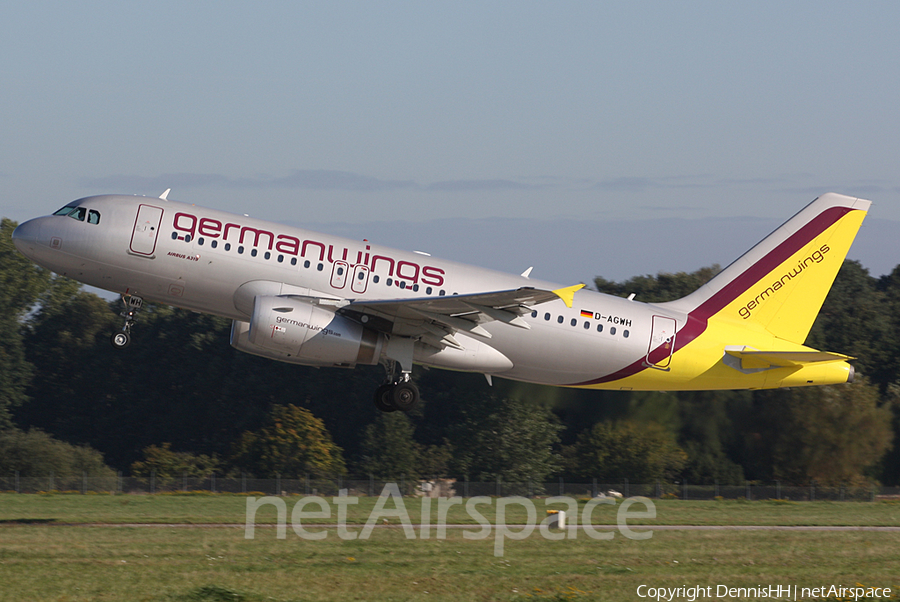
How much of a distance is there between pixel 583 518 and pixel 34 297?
67.6 metres

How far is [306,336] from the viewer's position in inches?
1109

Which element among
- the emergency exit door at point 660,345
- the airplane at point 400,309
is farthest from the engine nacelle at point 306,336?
the emergency exit door at point 660,345

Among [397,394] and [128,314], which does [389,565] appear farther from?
[128,314]

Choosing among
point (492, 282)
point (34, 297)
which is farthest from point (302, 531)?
point (34, 297)

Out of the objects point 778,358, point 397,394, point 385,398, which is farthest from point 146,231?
point 778,358

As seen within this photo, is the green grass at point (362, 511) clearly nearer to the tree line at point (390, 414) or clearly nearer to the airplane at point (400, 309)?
the tree line at point (390, 414)

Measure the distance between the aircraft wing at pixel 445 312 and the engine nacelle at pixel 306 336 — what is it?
17.9 inches

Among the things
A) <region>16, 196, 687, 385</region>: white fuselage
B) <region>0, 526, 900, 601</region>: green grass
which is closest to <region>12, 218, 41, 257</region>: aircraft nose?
<region>16, 196, 687, 385</region>: white fuselage

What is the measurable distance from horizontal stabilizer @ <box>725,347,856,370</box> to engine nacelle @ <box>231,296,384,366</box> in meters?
10.8

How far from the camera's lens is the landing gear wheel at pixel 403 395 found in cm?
3023

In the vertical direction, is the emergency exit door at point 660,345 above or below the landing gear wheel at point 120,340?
above

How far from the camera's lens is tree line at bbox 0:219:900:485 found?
149ft

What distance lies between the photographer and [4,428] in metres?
78.9

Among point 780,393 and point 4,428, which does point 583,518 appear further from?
point 4,428
